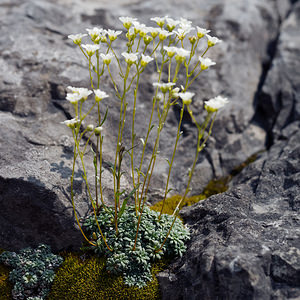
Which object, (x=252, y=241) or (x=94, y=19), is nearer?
(x=252, y=241)

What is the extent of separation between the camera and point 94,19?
582 cm

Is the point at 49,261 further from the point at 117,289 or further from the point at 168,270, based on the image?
the point at 168,270

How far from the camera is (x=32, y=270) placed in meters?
3.47

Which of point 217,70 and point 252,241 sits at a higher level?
point 217,70

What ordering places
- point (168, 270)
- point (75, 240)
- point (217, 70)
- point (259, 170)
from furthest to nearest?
point (217, 70)
point (259, 170)
point (75, 240)
point (168, 270)

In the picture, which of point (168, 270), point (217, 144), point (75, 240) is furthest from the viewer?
point (217, 144)

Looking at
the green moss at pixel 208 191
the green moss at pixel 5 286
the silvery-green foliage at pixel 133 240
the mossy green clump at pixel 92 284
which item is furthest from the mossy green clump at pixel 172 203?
the green moss at pixel 5 286

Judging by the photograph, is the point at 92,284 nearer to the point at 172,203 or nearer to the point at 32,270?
the point at 32,270

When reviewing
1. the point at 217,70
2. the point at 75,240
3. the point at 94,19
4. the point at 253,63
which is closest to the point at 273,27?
the point at 253,63

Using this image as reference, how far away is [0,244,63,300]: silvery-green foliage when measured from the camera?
3371mm

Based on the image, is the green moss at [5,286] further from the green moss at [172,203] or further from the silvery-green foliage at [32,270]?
the green moss at [172,203]

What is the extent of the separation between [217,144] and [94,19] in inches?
126

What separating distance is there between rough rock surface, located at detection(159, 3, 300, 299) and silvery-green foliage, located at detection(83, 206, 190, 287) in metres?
0.18

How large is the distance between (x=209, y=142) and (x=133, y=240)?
233cm
